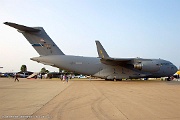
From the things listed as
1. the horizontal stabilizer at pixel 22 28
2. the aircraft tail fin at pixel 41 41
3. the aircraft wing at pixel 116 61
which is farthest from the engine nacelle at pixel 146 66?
the horizontal stabilizer at pixel 22 28

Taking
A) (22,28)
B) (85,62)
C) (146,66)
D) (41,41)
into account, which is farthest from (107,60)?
(22,28)

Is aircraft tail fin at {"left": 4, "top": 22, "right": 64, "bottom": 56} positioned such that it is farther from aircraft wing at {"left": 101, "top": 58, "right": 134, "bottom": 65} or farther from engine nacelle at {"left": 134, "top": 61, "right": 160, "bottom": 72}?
engine nacelle at {"left": 134, "top": 61, "right": 160, "bottom": 72}

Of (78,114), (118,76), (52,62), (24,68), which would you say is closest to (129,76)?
(118,76)

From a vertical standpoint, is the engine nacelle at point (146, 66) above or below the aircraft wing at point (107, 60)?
below

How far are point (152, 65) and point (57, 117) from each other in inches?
960

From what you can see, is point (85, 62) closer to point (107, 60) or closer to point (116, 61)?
point (107, 60)

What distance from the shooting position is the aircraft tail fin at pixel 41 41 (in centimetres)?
2916

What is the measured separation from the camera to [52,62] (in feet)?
95.5

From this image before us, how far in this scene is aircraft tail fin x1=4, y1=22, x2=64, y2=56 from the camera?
29.2 m

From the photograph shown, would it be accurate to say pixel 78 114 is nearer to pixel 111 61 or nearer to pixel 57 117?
pixel 57 117

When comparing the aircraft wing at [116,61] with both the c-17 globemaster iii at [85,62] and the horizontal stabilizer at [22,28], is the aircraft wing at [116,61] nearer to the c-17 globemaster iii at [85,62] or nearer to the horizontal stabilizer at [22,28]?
the c-17 globemaster iii at [85,62]

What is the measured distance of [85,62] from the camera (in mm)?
29656

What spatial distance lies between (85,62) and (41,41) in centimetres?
697

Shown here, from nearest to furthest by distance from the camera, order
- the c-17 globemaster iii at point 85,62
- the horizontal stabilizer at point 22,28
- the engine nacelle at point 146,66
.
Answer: the horizontal stabilizer at point 22,28, the engine nacelle at point 146,66, the c-17 globemaster iii at point 85,62
